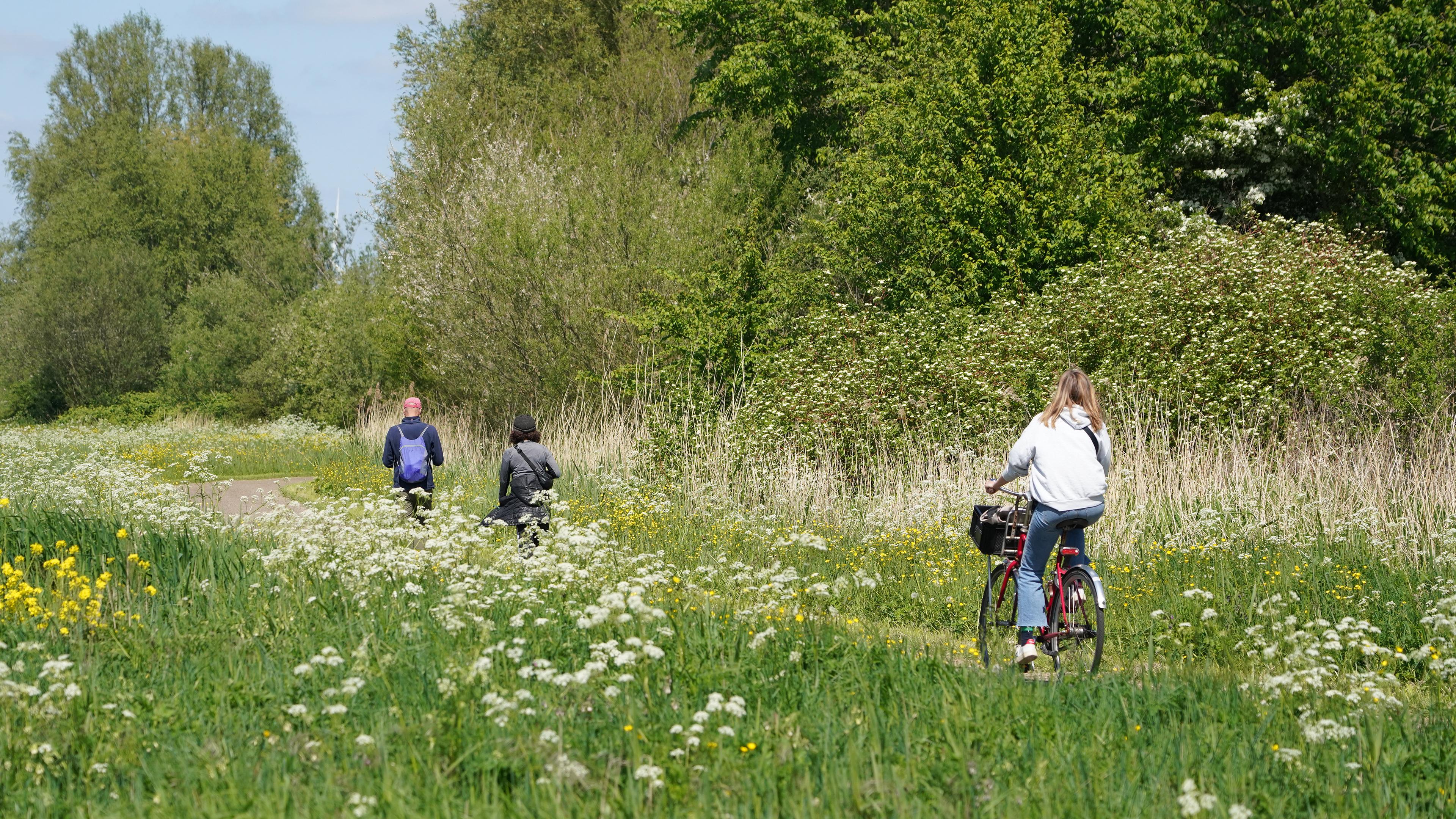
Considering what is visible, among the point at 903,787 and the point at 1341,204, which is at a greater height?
the point at 1341,204

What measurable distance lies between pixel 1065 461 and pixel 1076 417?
289mm

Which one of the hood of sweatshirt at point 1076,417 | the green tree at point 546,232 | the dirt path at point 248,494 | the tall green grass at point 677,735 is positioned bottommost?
the dirt path at point 248,494

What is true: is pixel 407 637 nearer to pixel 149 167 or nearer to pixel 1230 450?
pixel 1230 450

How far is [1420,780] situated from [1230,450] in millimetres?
8562

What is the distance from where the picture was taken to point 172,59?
55844 mm

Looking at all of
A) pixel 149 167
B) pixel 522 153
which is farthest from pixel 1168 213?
pixel 149 167

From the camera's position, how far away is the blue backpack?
11.4 m

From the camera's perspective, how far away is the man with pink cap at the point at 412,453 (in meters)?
11.4

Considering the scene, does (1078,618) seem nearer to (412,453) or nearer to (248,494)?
(412,453)

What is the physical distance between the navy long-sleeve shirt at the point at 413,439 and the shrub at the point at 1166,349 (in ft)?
15.0

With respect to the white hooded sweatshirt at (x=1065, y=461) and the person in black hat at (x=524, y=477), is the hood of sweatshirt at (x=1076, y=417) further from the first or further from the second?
the person in black hat at (x=524, y=477)

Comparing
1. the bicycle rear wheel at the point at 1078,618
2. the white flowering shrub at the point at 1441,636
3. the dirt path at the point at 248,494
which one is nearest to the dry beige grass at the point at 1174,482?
the white flowering shrub at the point at 1441,636

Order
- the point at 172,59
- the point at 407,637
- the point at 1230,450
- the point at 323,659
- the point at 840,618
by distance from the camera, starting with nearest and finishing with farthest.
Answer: the point at 323,659 → the point at 407,637 → the point at 840,618 → the point at 1230,450 → the point at 172,59

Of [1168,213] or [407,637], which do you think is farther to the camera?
[1168,213]
